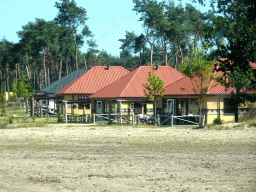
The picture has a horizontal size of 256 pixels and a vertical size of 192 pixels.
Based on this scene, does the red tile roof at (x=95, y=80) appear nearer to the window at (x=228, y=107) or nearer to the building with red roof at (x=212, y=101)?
the building with red roof at (x=212, y=101)

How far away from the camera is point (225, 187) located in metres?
9.16

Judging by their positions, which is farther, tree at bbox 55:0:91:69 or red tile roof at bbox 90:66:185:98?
tree at bbox 55:0:91:69

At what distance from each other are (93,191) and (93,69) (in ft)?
140

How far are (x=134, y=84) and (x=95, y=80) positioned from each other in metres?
9.49

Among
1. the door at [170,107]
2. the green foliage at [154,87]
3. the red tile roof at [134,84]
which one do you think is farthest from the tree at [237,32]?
the red tile roof at [134,84]

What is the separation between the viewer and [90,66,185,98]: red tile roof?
3953 centimetres

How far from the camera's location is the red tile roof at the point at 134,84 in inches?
1556

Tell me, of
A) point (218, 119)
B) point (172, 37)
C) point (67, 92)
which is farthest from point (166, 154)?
point (172, 37)

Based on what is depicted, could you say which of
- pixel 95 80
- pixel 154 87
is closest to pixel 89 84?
pixel 95 80

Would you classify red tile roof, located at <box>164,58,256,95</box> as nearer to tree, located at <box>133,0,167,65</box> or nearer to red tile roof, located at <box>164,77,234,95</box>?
red tile roof, located at <box>164,77,234,95</box>

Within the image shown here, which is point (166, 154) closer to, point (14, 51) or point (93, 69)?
point (93, 69)

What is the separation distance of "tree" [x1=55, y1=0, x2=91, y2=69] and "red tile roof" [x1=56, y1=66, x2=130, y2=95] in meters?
23.1

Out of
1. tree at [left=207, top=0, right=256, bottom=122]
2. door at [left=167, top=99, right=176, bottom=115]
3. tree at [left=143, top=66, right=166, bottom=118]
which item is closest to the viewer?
tree at [left=207, top=0, right=256, bottom=122]

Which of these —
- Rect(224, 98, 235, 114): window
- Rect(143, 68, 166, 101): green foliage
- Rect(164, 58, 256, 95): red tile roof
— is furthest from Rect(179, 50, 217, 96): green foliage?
Rect(143, 68, 166, 101): green foliage
